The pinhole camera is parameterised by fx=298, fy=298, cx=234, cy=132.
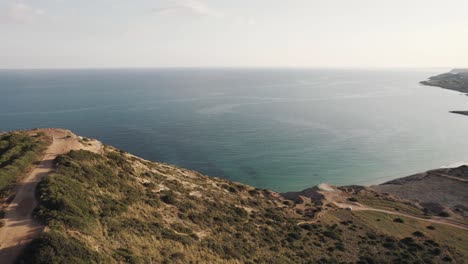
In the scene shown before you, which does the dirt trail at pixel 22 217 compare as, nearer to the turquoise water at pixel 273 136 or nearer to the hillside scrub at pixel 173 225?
the hillside scrub at pixel 173 225

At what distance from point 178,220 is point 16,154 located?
70.4ft

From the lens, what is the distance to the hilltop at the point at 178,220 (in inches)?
909

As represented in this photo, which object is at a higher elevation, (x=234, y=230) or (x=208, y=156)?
(x=234, y=230)

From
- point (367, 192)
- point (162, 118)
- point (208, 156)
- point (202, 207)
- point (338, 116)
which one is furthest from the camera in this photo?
point (338, 116)

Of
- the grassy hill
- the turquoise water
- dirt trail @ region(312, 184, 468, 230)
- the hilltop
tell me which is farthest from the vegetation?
the turquoise water

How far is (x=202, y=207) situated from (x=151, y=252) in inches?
570

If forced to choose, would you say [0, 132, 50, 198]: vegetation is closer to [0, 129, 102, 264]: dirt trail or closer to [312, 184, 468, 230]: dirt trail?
[0, 129, 102, 264]: dirt trail

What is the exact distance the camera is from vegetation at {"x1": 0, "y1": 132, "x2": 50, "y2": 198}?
2904 centimetres

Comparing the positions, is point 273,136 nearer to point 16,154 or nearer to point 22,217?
point 16,154

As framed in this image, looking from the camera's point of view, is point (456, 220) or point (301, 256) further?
point (456, 220)

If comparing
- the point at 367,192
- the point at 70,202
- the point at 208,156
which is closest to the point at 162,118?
the point at 208,156

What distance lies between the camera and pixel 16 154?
35.9 metres

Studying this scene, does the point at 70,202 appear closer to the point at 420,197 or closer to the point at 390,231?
the point at 390,231

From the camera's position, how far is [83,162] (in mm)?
36062
